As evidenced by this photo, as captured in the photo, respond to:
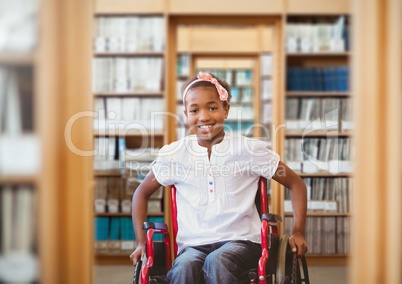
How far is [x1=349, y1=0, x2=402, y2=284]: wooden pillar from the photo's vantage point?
1163 millimetres

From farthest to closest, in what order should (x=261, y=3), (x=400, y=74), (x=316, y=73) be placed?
(x=316, y=73) → (x=261, y=3) → (x=400, y=74)

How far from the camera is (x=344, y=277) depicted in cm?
341

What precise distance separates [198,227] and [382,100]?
1027 millimetres

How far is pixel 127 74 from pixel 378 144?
9.47 ft

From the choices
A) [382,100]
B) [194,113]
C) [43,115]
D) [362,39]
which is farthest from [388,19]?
[194,113]

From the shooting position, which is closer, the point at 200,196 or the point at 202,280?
the point at 202,280

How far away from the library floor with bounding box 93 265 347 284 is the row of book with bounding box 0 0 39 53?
7.47 ft

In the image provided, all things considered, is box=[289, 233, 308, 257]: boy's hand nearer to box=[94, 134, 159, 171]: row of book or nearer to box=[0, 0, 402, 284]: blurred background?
box=[0, 0, 402, 284]: blurred background

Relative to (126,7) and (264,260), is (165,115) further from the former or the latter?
(264,260)

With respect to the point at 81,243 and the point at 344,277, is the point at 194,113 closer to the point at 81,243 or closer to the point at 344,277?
the point at 81,243

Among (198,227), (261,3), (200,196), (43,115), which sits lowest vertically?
(198,227)

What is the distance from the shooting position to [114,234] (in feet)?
12.5

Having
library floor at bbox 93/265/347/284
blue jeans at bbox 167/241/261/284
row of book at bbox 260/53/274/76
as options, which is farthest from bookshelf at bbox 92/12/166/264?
blue jeans at bbox 167/241/261/284

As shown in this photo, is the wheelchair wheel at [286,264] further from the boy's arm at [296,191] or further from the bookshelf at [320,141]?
the bookshelf at [320,141]
